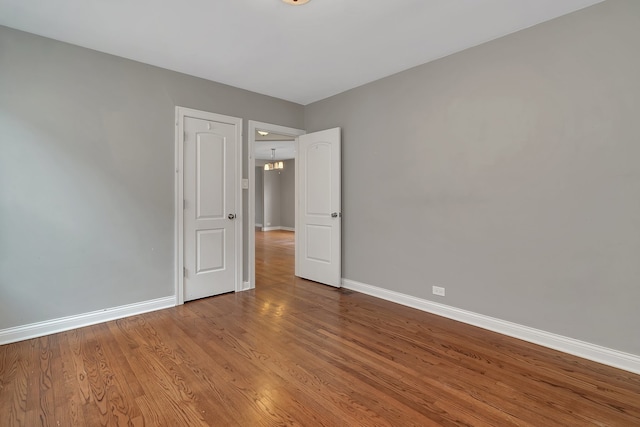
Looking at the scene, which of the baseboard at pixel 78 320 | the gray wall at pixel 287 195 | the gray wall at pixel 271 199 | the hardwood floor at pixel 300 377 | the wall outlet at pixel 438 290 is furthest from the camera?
the gray wall at pixel 271 199

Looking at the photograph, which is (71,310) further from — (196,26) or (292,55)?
(292,55)

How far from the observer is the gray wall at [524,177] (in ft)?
7.30

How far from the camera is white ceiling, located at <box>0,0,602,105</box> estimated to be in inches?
91.2

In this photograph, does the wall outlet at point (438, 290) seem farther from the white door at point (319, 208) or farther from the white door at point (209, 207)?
the white door at point (209, 207)

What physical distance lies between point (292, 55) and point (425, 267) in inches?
104

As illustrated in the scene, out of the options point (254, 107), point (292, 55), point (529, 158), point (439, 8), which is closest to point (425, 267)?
point (529, 158)

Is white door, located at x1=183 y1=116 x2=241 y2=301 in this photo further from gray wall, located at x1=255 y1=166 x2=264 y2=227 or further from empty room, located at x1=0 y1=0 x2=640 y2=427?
gray wall, located at x1=255 y1=166 x2=264 y2=227

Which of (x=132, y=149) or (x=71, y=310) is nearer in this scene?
(x=71, y=310)

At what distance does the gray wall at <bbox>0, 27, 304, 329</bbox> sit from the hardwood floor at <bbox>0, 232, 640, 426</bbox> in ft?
1.33

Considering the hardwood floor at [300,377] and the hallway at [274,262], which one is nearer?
the hardwood floor at [300,377]

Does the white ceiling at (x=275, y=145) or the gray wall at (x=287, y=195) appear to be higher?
the white ceiling at (x=275, y=145)

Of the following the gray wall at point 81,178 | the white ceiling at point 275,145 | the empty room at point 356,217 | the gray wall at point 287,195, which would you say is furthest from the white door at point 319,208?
the gray wall at point 287,195

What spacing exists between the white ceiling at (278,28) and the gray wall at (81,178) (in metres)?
0.28

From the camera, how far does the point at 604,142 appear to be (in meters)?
→ 2.27
